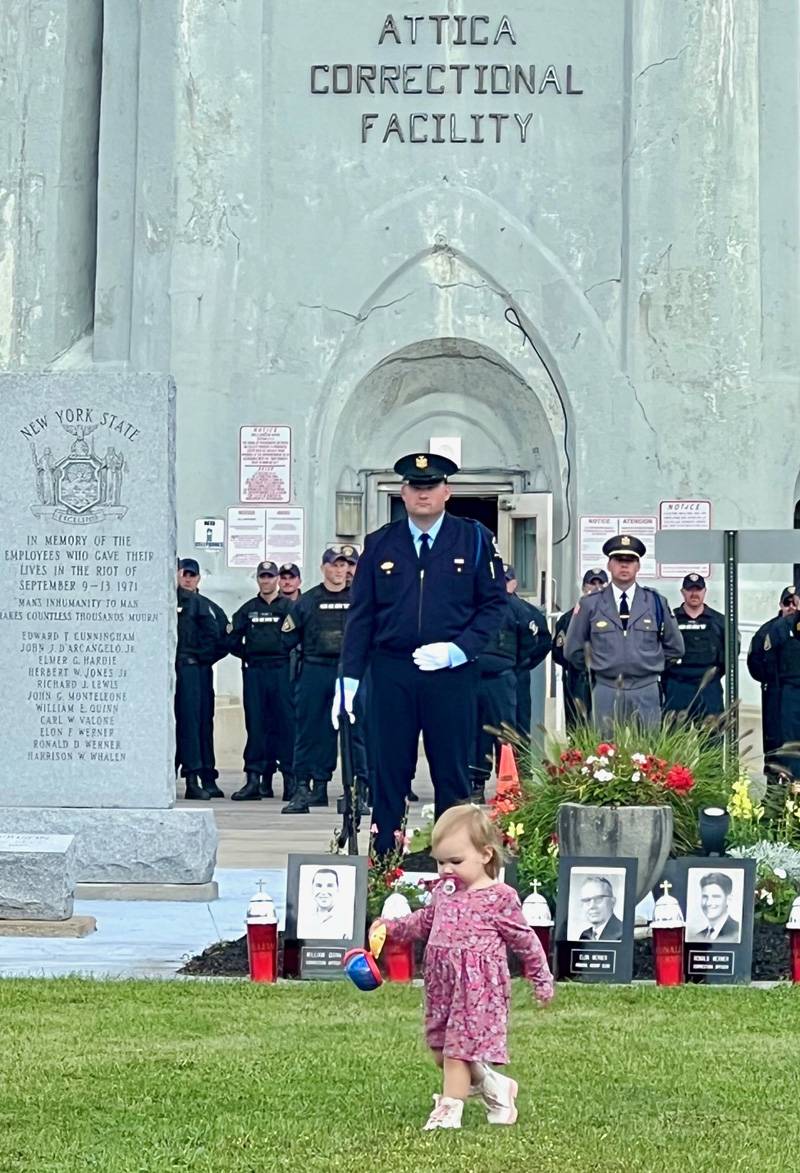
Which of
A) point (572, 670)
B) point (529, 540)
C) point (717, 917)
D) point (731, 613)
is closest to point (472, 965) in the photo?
point (717, 917)

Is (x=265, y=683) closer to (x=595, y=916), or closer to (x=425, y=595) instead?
(x=425, y=595)

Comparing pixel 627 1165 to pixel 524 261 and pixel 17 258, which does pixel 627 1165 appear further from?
pixel 17 258

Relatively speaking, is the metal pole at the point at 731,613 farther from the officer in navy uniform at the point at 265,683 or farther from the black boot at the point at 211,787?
the black boot at the point at 211,787

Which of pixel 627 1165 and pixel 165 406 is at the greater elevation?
pixel 165 406

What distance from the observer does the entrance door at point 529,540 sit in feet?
74.4

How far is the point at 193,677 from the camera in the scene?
18.8 meters

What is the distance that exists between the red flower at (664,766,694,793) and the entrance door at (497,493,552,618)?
12.5 meters

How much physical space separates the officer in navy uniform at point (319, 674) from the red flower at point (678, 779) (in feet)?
25.7

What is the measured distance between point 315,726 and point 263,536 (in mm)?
5304

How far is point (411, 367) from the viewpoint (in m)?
23.4

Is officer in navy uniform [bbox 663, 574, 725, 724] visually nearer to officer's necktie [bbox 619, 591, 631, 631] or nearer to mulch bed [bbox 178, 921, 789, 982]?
officer's necktie [bbox 619, 591, 631, 631]

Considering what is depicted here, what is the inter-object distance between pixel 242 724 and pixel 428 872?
1057cm

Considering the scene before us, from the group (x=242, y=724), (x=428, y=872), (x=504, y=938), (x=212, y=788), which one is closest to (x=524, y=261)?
(x=242, y=724)

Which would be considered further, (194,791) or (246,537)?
(246,537)
